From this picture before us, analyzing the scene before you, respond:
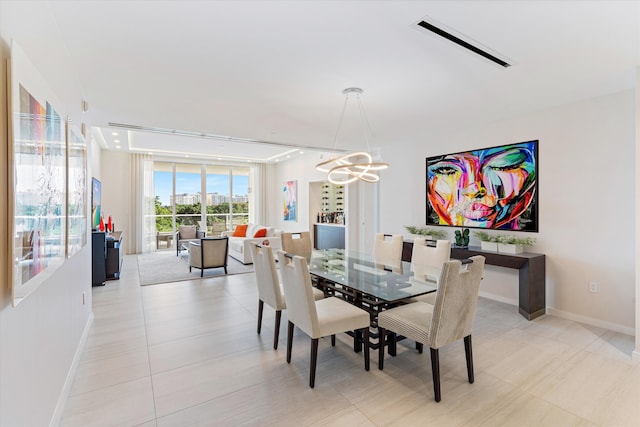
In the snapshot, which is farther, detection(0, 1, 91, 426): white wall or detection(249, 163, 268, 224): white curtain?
detection(249, 163, 268, 224): white curtain

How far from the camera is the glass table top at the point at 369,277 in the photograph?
2.56m

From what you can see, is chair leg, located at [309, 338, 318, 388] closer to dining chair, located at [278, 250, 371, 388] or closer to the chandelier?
dining chair, located at [278, 250, 371, 388]

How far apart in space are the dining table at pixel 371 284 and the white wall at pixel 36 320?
205 centimetres

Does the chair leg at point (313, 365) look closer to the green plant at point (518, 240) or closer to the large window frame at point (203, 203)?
the green plant at point (518, 240)

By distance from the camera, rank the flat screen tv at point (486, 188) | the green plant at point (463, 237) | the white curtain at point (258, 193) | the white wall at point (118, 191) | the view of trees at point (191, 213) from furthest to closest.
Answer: the white curtain at point (258, 193) < the view of trees at point (191, 213) < the white wall at point (118, 191) < the green plant at point (463, 237) < the flat screen tv at point (486, 188)

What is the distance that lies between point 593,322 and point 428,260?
191cm

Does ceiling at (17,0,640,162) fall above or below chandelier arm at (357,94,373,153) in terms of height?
below

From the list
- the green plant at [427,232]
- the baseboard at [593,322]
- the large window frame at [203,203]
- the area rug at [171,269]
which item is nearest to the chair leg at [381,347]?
the baseboard at [593,322]

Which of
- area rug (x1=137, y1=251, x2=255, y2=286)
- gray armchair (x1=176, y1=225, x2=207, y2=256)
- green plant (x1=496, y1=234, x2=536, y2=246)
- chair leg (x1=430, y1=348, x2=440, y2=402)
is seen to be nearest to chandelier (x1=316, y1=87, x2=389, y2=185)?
green plant (x1=496, y1=234, x2=536, y2=246)

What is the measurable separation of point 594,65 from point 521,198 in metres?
1.76

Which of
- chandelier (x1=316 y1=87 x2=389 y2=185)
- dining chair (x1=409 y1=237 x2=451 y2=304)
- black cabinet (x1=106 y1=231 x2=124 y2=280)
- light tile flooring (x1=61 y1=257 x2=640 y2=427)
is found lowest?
light tile flooring (x1=61 y1=257 x2=640 y2=427)

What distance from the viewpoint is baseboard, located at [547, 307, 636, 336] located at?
322cm

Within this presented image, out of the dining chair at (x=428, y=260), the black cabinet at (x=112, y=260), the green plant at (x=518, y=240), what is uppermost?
the green plant at (x=518, y=240)

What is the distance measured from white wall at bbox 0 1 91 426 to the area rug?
9.80 feet
